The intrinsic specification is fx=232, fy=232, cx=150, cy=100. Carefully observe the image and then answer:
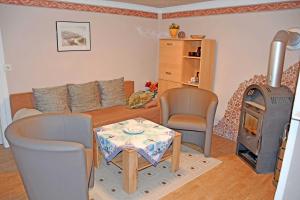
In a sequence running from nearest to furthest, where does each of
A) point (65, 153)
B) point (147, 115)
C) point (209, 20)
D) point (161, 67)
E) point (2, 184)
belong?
1. point (65, 153)
2. point (2, 184)
3. point (147, 115)
4. point (209, 20)
5. point (161, 67)

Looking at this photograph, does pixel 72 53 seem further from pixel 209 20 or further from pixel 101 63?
pixel 209 20

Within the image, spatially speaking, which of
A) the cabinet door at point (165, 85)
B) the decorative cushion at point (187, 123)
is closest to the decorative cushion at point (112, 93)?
the cabinet door at point (165, 85)

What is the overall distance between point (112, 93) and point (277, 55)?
2.43m

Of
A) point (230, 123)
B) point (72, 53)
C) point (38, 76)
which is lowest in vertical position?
point (230, 123)

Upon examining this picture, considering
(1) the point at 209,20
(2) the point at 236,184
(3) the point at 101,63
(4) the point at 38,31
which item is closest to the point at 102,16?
(3) the point at 101,63

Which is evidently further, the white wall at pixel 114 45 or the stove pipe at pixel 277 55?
the white wall at pixel 114 45

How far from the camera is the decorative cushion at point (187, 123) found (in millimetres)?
3131

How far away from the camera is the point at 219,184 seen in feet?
8.55

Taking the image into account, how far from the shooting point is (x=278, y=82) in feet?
8.89

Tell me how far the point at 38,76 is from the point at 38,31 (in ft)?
2.10

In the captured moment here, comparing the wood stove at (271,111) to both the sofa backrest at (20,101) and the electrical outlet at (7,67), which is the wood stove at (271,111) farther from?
the electrical outlet at (7,67)

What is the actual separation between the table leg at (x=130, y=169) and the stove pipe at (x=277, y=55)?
5.92 ft

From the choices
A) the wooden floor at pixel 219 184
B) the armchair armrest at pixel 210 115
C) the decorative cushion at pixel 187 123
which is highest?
the armchair armrest at pixel 210 115

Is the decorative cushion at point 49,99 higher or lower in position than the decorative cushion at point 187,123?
higher
